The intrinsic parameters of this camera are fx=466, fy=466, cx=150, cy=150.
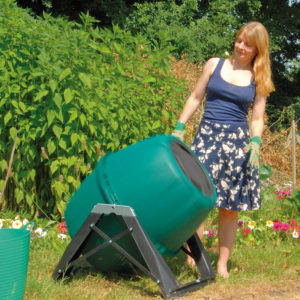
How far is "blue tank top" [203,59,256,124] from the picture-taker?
295 centimetres

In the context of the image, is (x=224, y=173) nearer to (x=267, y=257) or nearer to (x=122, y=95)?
(x=267, y=257)

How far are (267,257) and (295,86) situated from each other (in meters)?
14.1

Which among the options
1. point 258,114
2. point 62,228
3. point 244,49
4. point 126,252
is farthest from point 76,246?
point 244,49

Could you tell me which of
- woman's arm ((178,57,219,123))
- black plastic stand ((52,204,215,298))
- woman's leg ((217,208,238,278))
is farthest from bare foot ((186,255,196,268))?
woman's arm ((178,57,219,123))

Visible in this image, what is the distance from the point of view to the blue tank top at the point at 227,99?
116 inches

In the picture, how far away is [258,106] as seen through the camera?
3.00 m

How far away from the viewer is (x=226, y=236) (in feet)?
10.0

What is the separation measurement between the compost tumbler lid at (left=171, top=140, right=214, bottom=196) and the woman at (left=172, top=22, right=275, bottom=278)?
0.32m

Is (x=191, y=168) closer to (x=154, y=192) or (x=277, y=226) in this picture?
(x=154, y=192)

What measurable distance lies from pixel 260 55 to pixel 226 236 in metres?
1.19

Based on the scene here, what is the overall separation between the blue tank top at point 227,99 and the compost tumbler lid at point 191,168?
0.44m

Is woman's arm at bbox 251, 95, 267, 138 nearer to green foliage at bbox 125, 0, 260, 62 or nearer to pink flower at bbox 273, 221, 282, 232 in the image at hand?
pink flower at bbox 273, 221, 282, 232

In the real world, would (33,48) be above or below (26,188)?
above

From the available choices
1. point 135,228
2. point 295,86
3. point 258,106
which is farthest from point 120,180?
point 295,86
